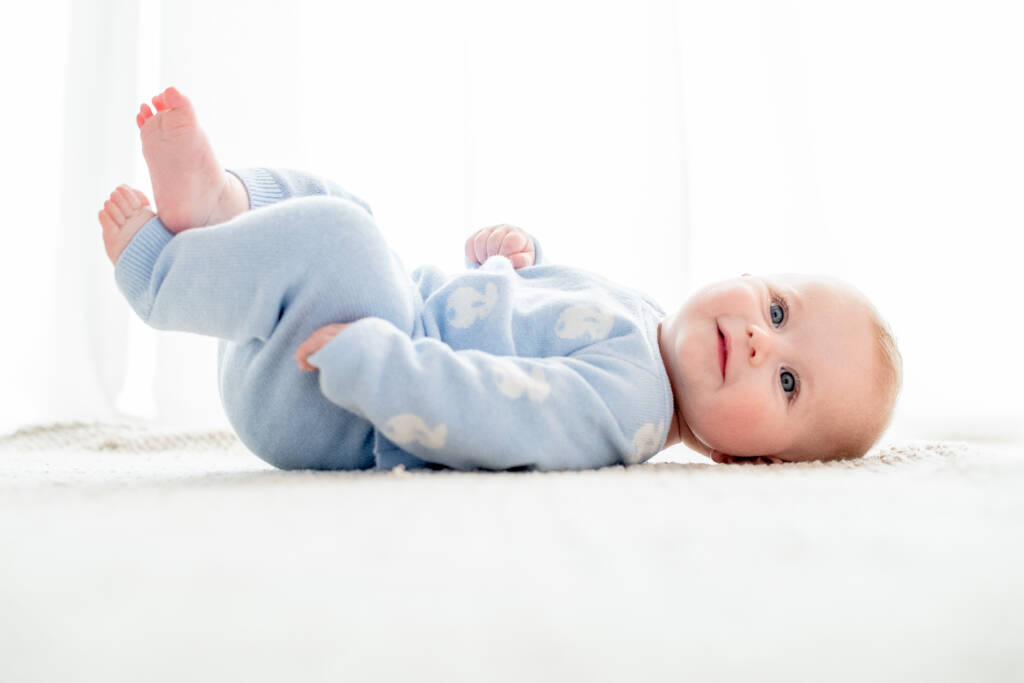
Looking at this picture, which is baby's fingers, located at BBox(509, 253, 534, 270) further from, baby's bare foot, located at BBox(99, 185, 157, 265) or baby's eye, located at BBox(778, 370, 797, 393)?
baby's bare foot, located at BBox(99, 185, 157, 265)

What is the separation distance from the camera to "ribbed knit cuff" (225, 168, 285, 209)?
1.04 m

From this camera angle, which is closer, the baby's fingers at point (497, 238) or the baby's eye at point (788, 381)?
the baby's eye at point (788, 381)

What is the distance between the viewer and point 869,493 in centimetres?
68

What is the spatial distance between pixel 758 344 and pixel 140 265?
66cm

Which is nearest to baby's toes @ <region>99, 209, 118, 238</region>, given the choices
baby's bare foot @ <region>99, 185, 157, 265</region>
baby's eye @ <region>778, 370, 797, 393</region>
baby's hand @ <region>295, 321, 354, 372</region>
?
baby's bare foot @ <region>99, 185, 157, 265</region>

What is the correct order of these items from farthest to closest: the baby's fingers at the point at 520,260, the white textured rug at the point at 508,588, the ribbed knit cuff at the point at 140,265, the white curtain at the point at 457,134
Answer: the white curtain at the point at 457,134 → the baby's fingers at the point at 520,260 → the ribbed knit cuff at the point at 140,265 → the white textured rug at the point at 508,588

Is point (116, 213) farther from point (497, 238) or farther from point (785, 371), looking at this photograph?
point (785, 371)

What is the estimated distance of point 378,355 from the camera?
0.78m

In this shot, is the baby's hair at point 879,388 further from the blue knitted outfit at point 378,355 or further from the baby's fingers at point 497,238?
the baby's fingers at point 497,238

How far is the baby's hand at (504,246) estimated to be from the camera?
124 centimetres

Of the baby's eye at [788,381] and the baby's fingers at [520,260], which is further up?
the baby's fingers at [520,260]

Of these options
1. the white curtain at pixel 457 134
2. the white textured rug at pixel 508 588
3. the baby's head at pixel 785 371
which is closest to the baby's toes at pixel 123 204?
the white textured rug at pixel 508 588

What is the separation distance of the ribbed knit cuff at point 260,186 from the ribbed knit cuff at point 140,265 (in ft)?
0.48

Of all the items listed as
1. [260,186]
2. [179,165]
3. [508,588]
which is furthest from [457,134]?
[508,588]
